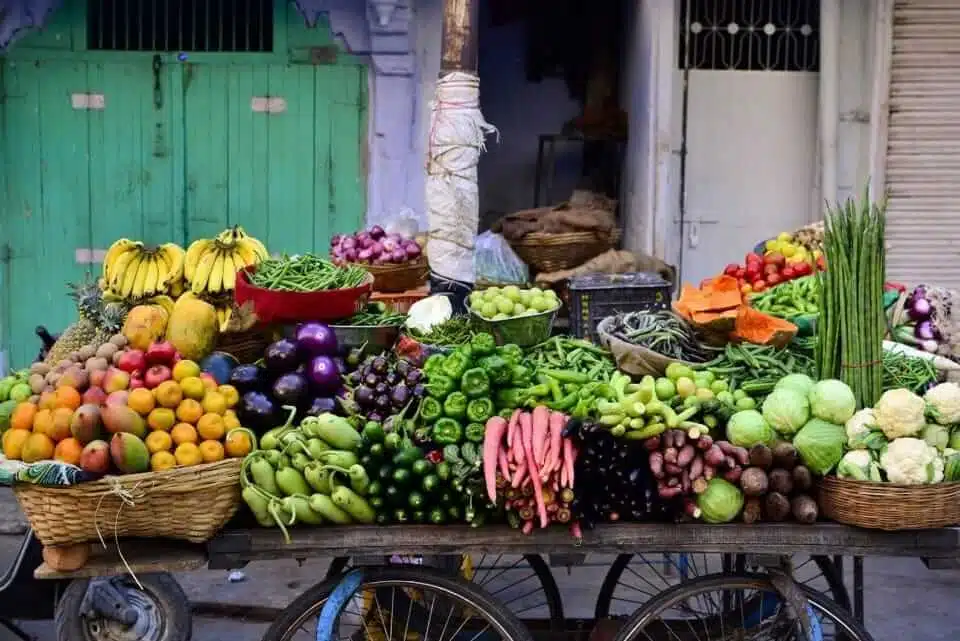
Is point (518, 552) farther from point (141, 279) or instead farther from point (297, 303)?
point (141, 279)

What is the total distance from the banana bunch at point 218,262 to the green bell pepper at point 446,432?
154 centimetres

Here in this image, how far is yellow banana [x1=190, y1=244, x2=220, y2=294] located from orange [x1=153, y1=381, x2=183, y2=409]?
1.31 meters

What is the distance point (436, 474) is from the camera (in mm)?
3893

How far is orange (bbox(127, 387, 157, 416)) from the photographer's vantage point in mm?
3912

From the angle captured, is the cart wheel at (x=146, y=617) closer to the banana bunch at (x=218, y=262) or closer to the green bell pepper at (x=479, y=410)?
the banana bunch at (x=218, y=262)

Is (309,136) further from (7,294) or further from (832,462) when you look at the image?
(832,462)

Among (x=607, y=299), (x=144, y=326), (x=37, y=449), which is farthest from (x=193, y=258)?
(x=607, y=299)

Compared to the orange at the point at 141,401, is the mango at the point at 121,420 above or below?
below

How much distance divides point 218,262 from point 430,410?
5.47 feet

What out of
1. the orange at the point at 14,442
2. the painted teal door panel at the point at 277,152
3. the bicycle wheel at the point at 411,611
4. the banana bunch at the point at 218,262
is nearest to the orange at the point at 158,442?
the orange at the point at 14,442

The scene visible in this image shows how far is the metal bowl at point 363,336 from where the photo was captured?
4.88 m

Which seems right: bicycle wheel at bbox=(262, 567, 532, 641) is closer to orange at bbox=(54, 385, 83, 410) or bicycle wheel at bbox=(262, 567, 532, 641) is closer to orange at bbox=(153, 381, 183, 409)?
orange at bbox=(153, 381, 183, 409)

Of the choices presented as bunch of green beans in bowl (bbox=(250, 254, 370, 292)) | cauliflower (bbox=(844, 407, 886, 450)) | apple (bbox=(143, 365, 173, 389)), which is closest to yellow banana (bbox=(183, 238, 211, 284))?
bunch of green beans in bowl (bbox=(250, 254, 370, 292))

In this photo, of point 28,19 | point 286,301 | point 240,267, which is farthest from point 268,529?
point 28,19
